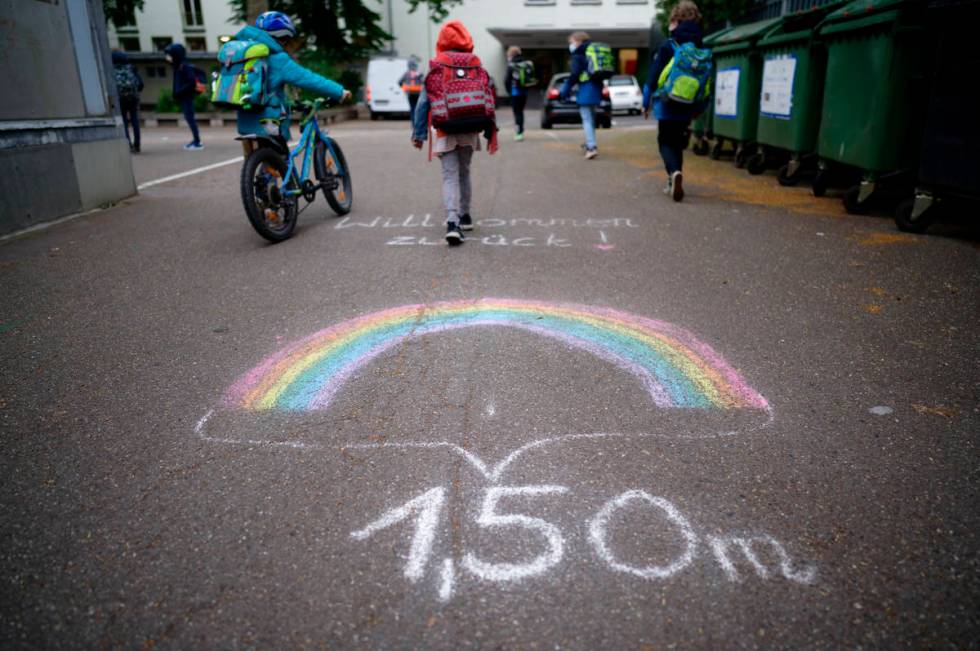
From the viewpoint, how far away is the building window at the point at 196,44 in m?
44.4

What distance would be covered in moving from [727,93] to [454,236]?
690 centimetres

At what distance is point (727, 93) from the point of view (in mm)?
10820

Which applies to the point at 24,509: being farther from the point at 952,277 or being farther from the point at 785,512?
the point at 952,277

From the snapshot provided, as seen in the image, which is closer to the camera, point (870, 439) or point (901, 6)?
point (870, 439)

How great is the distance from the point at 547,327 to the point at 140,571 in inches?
101

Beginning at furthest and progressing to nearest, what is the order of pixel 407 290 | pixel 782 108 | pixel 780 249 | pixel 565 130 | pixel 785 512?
pixel 565 130 < pixel 782 108 < pixel 780 249 < pixel 407 290 < pixel 785 512

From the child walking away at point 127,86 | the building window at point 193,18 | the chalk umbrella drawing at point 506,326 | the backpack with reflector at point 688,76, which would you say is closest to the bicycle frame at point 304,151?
the chalk umbrella drawing at point 506,326

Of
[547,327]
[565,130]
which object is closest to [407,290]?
[547,327]

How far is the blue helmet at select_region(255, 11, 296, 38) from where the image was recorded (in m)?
6.21

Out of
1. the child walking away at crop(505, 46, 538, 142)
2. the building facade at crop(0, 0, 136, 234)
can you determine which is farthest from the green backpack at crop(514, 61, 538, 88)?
the building facade at crop(0, 0, 136, 234)

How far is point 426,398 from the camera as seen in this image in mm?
3268

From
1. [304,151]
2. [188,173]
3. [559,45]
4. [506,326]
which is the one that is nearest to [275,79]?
[304,151]

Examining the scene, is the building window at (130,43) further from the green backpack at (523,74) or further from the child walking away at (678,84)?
the child walking away at (678,84)

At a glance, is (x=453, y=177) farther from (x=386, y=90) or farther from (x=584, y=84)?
(x=386, y=90)
